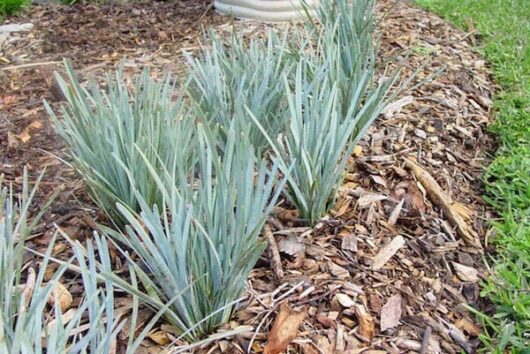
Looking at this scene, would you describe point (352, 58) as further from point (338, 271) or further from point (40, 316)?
point (40, 316)

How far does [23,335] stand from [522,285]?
1.12m

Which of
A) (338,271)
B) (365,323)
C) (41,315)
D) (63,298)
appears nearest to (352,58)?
(338,271)

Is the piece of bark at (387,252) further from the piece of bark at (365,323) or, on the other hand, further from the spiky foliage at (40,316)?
the spiky foliage at (40,316)

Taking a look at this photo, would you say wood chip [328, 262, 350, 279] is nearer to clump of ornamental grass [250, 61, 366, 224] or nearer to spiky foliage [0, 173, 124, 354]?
clump of ornamental grass [250, 61, 366, 224]

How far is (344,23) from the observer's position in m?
2.03

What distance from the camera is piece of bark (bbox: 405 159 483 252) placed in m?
1.57

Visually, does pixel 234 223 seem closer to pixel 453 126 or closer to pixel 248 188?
pixel 248 188

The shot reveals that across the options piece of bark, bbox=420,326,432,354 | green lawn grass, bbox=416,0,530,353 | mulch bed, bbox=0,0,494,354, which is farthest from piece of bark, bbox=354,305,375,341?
green lawn grass, bbox=416,0,530,353

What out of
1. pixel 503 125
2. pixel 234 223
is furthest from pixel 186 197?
pixel 503 125

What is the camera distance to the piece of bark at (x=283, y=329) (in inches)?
43.7

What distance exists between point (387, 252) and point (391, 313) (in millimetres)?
197

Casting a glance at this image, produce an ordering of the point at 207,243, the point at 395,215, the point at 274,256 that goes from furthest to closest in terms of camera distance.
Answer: the point at 395,215 < the point at 274,256 < the point at 207,243

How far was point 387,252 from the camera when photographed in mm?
1412

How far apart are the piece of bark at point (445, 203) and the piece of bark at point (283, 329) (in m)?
0.63
